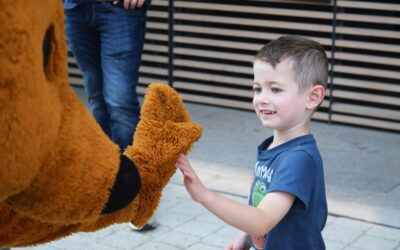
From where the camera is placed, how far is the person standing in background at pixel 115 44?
4746 mm

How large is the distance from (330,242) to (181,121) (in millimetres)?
2455

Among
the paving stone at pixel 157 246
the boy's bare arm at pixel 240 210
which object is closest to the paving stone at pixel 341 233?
the paving stone at pixel 157 246

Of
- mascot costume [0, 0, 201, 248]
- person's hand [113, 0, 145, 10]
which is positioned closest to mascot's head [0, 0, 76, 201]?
mascot costume [0, 0, 201, 248]

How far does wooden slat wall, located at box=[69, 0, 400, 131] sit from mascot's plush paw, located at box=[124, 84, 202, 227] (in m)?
4.61

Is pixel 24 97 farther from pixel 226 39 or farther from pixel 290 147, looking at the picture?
pixel 226 39

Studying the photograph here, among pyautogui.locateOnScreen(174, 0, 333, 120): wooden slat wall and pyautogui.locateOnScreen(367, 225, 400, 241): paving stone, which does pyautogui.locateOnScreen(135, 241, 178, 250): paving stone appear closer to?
pyautogui.locateOnScreen(367, 225, 400, 241): paving stone

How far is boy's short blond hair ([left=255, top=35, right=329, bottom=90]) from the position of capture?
2752 mm

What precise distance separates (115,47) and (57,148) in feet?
9.57

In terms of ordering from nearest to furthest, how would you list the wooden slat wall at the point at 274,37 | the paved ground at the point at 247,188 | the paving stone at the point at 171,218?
the paved ground at the point at 247,188, the paving stone at the point at 171,218, the wooden slat wall at the point at 274,37

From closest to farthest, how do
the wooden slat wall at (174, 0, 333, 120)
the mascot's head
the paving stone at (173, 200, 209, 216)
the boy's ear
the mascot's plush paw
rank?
the mascot's head, the mascot's plush paw, the boy's ear, the paving stone at (173, 200, 209, 216), the wooden slat wall at (174, 0, 333, 120)

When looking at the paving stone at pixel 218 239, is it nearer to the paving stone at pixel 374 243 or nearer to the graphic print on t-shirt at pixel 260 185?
the paving stone at pixel 374 243

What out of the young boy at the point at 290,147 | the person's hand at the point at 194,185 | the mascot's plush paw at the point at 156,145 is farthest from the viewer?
the young boy at the point at 290,147

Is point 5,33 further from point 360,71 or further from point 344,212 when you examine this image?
point 360,71

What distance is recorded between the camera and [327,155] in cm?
619
